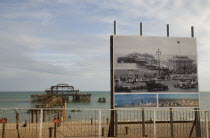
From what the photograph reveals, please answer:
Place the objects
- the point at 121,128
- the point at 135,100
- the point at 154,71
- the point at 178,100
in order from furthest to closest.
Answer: the point at 121,128, the point at 178,100, the point at 154,71, the point at 135,100

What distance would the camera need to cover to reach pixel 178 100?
12391 millimetres

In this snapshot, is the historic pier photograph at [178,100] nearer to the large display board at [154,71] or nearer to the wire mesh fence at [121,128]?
the large display board at [154,71]

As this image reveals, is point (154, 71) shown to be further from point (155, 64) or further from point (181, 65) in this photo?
point (181, 65)

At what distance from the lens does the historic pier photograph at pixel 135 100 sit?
11.7 m

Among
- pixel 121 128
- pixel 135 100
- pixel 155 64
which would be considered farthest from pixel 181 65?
pixel 121 128

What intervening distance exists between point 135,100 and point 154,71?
1.90 meters

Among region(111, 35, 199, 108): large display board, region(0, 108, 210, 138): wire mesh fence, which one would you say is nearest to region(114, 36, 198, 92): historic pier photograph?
region(111, 35, 199, 108): large display board

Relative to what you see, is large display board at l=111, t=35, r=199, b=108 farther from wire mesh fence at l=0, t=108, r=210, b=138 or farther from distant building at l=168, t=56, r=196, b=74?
wire mesh fence at l=0, t=108, r=210, b=138

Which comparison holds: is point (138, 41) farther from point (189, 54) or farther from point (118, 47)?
point (189, 54)

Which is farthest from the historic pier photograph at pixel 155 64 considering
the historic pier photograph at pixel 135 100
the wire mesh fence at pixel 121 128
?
the wire mesh fence at pixel 121 128

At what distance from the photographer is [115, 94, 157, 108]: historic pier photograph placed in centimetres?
1169

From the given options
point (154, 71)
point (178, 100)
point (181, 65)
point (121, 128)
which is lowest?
point (121, 128)

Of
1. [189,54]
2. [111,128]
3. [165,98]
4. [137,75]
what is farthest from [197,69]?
[111,128]

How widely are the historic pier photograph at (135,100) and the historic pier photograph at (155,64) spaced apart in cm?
32
